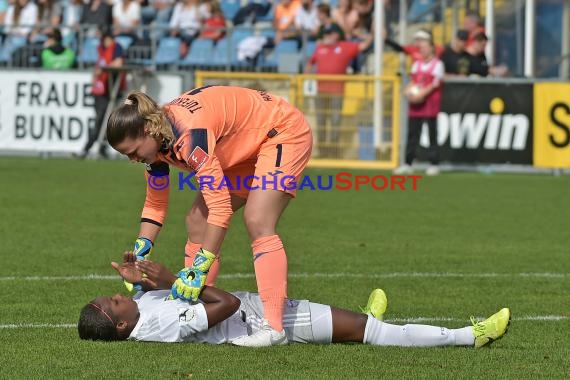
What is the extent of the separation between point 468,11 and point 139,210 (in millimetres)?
12417

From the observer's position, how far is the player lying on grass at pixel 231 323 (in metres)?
8.02

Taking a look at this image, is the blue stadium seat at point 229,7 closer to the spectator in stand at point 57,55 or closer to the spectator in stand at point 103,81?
the spectator in stand at point 103,81

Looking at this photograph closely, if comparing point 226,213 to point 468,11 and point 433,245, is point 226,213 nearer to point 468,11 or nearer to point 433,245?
point 433,245

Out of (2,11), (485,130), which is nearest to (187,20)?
(2,11)

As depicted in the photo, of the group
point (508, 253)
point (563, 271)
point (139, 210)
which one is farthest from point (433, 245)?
point (139, 210)

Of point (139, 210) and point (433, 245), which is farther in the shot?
point (139, 210)

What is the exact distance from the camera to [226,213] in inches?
304

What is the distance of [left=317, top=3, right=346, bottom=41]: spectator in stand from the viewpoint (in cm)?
2419

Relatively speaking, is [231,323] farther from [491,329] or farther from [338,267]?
[338,267]

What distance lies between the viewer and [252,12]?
27.8 m

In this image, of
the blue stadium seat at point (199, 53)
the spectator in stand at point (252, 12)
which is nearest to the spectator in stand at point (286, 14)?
the spectator in stand at point (252, 12)

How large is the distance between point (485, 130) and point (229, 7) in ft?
27.7

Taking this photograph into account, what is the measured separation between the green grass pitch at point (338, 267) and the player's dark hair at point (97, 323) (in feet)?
0.31

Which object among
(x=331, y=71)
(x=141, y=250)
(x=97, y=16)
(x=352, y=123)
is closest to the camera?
(x=141, y=250)
